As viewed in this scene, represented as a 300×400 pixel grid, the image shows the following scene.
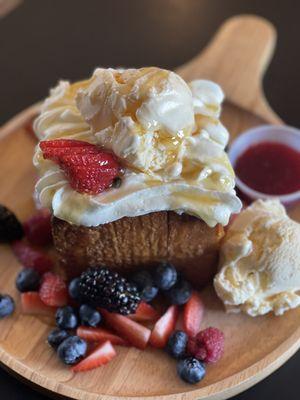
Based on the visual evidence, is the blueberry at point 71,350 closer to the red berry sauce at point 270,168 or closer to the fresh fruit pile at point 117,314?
the fresh fruit pile at point 117,314

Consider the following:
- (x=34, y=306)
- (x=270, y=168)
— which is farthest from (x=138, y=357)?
(x=270, y=168)

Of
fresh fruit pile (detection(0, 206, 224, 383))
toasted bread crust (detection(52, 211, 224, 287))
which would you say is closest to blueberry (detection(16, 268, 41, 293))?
fresh fruit pile (detection(0, 206, 224, 383))

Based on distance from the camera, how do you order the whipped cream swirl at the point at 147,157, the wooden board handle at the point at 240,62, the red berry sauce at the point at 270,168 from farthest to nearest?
the wooden board handle at the point at 240,62 → the red berry sauce at the point at 270,168 → the whipped cream swirl at the point at 147,157

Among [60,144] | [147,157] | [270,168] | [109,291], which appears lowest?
[270,168]

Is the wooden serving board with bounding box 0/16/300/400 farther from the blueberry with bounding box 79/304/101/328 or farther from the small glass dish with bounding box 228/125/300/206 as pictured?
the small glass dish with bounding box 228/125/300/206

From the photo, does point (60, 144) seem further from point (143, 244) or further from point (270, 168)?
point (270, 168)

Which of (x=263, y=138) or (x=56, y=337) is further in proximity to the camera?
(x=263, y=138)

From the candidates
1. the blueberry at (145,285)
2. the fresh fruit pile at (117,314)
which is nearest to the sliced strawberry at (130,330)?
the fresh fruit pile at (117,314)

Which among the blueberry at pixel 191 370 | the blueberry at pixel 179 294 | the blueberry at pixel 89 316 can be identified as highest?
the blueberry at pixel 89 316
